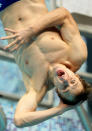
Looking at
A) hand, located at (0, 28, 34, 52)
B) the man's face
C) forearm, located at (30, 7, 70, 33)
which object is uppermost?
forearm, located at (30, 7, 70, 33)

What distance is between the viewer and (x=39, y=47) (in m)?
1.98

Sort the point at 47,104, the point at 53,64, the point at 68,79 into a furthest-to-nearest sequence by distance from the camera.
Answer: the point at 47,104, the point at 53,64, the point at 68,79

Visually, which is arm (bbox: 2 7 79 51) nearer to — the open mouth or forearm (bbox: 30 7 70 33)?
forearm (bbox: 30 7 70 33)

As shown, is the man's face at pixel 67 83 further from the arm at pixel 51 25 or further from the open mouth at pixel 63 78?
the arm at pixel 51 25

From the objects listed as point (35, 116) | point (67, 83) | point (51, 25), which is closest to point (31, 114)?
point (35, 116)

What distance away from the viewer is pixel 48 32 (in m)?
2.01

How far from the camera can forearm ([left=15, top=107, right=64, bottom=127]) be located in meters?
1.83

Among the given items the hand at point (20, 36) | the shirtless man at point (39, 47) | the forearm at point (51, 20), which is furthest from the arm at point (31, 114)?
the forearm at point (51, 20)

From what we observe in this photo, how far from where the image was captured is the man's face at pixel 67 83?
181 centimetres

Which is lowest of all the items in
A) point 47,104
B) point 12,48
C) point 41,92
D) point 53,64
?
point 47,104

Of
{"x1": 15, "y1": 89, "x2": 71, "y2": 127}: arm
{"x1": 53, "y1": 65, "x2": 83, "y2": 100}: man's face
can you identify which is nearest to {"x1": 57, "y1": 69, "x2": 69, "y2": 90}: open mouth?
{"x1": 53, "y1": 65, "x2": 83, "y2": 100}: man's face

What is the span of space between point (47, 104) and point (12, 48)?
79.7 inches

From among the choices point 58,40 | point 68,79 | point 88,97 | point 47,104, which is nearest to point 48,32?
point 58,40

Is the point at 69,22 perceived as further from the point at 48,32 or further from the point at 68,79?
the point at 68,79
